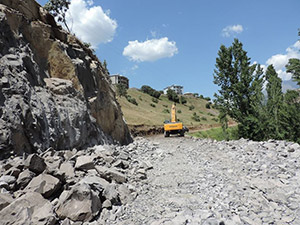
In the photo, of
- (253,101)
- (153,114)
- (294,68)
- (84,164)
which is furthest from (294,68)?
(153,114)

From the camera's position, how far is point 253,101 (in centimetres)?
1889

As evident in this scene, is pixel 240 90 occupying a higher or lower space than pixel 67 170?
higher

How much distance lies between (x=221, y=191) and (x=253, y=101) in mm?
16535

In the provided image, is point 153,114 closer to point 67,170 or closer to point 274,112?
point 274,112

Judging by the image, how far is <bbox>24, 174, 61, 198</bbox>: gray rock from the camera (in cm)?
390

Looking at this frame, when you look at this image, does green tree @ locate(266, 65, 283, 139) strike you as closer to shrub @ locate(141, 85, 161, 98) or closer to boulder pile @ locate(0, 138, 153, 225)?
boulder pile @ locate(0, 138, 153, 225)

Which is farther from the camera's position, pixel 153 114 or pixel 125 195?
pixel 153 114

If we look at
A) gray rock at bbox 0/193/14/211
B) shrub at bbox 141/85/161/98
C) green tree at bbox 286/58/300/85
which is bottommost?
gray rock at bbox 0/193/14/211

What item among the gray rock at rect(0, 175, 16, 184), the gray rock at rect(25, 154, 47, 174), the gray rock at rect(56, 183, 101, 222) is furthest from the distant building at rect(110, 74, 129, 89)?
the gray rock at rect(56, 183, 101, 222)

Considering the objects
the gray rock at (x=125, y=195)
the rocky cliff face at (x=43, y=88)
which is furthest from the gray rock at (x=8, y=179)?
the gray rock at (x=125, y=195)

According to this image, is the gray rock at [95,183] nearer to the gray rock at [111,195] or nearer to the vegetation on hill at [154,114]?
the gray rock at [111,195]

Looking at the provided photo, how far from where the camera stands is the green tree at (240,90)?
18734mm

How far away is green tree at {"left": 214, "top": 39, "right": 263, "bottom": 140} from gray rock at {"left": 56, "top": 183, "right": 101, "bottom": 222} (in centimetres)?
1821

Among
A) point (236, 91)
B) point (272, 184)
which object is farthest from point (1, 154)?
point (236, 91)
